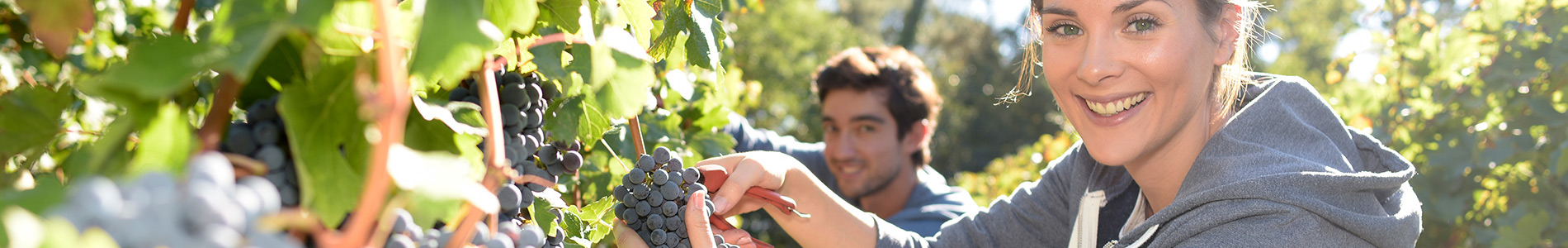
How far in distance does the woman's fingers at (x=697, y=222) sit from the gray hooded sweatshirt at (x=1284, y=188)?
0.69m

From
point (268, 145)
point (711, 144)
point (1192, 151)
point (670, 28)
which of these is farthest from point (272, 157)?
point (1192, 151)

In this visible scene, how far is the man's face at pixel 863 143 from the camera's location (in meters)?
3.34

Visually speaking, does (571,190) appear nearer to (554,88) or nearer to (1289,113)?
(554,88)

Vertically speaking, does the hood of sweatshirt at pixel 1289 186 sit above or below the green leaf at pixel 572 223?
above

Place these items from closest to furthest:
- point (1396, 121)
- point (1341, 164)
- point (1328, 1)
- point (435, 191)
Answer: point (435, 191) < point (1341, 164) < point (1396, 121) < point (1328, 1)

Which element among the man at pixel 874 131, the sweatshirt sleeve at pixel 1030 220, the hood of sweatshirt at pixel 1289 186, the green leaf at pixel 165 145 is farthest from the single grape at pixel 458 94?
the man at pixel 874 131

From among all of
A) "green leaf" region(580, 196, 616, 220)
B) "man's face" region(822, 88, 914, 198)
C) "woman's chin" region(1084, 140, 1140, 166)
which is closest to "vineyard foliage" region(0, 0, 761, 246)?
"green leaf" region(580, 196, 616, 220)

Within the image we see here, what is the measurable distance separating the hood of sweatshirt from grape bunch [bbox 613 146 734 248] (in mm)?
744

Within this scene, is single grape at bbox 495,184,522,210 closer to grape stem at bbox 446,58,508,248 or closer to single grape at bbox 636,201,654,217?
grape stem at bbox 446,58,508,248

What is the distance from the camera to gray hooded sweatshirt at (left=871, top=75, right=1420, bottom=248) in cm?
134

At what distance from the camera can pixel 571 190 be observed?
1.73 m

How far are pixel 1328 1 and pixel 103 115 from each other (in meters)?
21.0

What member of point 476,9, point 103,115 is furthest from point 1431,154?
→ point 103,115

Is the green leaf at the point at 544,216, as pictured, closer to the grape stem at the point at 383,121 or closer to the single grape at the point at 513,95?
the single grape at the point at 513,95
